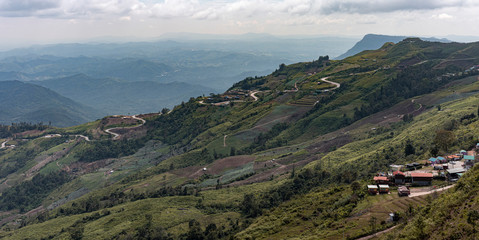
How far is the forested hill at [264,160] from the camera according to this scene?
201 ft

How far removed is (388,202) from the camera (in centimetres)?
4409

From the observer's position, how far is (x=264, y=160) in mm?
109875

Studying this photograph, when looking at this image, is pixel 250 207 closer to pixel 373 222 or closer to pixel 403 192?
pixel 403 192

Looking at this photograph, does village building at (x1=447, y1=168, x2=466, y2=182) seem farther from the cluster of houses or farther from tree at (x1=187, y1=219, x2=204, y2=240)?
tree at (x1=187, y1=219, x2=204, y2=240)

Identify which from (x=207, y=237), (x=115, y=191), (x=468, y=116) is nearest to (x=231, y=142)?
(x=115, y=191)

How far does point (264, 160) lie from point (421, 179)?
2549 inches

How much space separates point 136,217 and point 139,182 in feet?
131

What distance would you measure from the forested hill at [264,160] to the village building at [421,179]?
61.6 inches

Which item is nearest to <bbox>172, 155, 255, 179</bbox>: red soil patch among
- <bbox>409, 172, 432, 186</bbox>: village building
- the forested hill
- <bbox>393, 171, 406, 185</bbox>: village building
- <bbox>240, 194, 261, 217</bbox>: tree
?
the forested hill

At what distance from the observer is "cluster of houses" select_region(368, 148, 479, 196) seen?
47781mm

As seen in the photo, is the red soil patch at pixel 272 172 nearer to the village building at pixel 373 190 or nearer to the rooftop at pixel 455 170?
the village building at pixel 373 190

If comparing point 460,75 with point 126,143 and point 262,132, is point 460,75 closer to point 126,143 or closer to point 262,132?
point 262,132

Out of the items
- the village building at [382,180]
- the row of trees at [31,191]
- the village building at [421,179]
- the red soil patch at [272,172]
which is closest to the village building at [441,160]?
the village building at [421,179]

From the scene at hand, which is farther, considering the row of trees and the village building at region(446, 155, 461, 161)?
the row of trees
